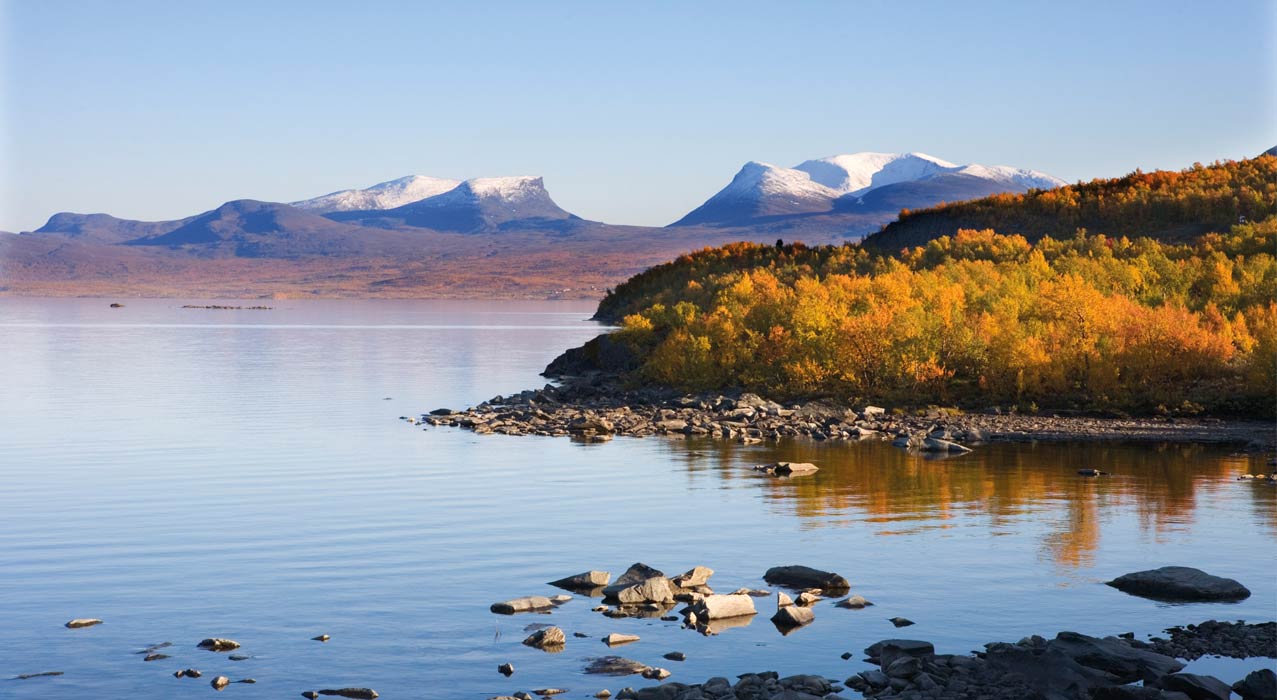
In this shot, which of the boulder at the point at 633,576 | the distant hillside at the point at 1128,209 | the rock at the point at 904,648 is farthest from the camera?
the distant hillside at the point at 1128,209

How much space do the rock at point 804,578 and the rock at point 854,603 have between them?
2.11 ft

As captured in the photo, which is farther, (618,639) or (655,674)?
(618,639)

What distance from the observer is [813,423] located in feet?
131

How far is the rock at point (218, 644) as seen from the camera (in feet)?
51.3

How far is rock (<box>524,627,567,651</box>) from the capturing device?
51.7 feet

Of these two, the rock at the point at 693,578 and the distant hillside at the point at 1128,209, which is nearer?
the rock at the point at 693,578

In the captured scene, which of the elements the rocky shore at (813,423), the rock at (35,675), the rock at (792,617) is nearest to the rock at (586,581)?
the rock at (792,617)

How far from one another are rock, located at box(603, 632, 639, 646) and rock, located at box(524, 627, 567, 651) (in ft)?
1.65

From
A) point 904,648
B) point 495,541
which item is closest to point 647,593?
point 904,648

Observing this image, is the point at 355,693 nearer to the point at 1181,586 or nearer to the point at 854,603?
the point at 854,603

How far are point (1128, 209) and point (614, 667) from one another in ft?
221

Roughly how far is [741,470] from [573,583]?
12922mm

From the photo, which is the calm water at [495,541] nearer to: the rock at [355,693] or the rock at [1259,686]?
the rock at [355,693]

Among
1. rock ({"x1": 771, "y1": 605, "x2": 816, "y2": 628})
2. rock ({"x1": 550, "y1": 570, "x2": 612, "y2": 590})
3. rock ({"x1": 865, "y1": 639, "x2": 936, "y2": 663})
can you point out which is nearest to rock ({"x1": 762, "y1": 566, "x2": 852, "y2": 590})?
rock ({"x1": 771, "y1": 605, "x2": 816, "y2": 628})
